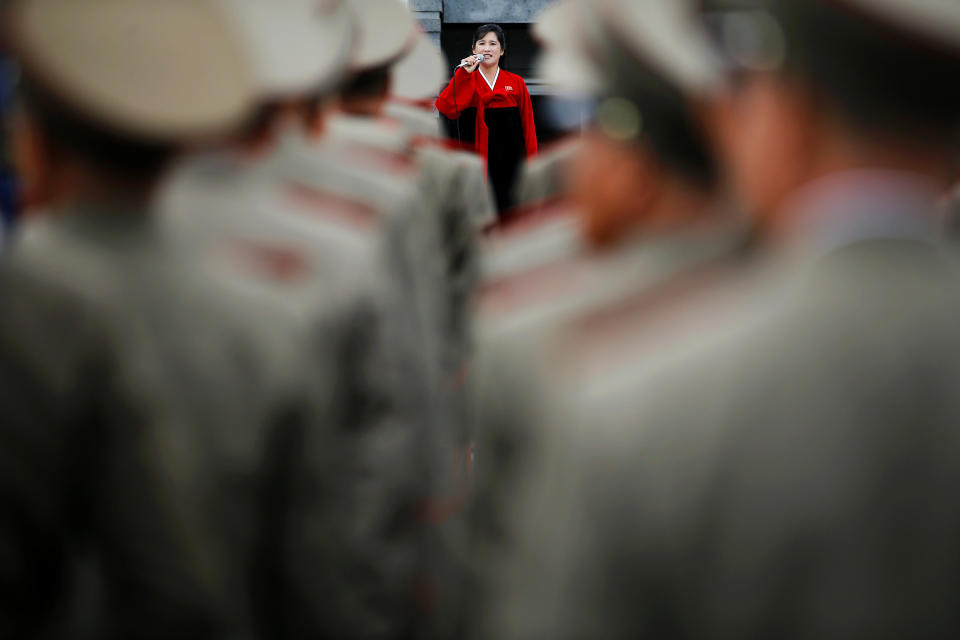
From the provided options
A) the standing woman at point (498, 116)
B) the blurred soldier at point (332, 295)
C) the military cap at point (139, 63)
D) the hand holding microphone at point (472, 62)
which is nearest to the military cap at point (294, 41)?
the blurred soldier at point (332, 295)

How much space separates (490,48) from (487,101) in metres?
0.39

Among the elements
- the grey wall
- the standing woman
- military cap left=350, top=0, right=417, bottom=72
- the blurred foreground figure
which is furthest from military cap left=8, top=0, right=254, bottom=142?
the grey wall

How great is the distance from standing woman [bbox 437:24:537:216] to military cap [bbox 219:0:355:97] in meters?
2.81

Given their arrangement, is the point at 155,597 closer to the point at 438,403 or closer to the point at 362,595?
the point at 362,595

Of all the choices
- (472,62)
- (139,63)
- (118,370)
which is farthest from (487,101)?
A: (118,370)

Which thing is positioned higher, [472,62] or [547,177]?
[547,177]

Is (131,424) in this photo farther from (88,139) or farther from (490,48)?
(490,48)

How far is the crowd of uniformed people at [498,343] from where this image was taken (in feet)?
2.67

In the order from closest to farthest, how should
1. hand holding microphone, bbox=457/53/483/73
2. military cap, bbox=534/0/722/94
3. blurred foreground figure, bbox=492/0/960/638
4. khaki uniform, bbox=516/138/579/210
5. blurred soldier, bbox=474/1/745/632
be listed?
blurred foreground figure, bbox=492/0/960/638
blurred soldier, bbox=474/1/745/632
military cap, bbox=534/0/722/94
khaki uniform, bbox=516/138/579/210
hand holding microphone, bbox=457/53/483/73

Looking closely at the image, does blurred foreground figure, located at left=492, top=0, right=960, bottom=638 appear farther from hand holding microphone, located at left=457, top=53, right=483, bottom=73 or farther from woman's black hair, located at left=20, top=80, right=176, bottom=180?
hand holding microphone, located at left=457, top=53, right=483, bottom=73

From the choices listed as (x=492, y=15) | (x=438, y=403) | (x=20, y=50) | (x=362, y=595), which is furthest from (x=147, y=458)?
(x=492, y=15)

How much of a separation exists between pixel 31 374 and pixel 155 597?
0.94 ft

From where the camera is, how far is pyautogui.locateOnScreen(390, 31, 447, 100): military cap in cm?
292

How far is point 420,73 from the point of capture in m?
A: 3.04
